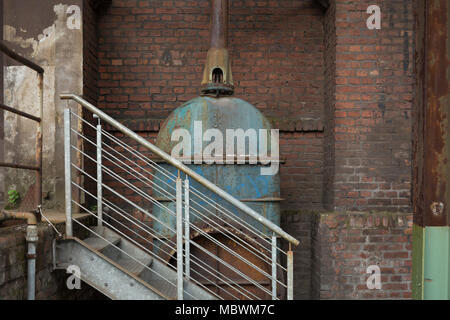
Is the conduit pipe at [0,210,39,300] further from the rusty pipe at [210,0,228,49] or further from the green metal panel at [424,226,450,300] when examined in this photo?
the green metal panel at [424,226,450,300]

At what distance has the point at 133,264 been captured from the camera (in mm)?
2715

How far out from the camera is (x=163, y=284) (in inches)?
107

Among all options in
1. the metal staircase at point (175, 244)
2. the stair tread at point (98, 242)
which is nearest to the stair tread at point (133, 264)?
the metal staircase at point (175, 244)

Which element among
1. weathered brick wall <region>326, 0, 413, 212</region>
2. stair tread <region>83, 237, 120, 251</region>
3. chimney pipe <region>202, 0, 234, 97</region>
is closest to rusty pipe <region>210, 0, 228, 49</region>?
chimney pipe <region>202, 0, 234, 97</region>

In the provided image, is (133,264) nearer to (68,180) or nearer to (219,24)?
(68,180)

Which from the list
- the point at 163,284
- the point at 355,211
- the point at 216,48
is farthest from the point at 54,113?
the point at 355,211

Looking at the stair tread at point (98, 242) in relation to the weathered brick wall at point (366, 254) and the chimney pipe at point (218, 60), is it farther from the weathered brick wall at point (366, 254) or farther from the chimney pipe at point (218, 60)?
the weathered brick wall at point (366, 254)

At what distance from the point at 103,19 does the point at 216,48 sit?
1.68 m

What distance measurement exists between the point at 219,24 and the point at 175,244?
2.11m

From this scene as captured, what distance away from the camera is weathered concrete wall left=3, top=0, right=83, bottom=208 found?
11.7 feet

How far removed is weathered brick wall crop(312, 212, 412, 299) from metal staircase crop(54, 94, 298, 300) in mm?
540

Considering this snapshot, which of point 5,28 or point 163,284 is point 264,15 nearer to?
point 5,28

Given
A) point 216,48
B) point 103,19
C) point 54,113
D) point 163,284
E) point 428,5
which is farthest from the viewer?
point 103,19

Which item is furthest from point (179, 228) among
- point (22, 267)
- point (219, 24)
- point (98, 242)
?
point (219, 24)
